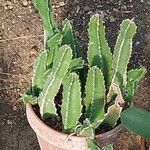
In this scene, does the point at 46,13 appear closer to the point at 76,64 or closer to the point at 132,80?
the point at 76,64

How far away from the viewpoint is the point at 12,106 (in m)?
2.43

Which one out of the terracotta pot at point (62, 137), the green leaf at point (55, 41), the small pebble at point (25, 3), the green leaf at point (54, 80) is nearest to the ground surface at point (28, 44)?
the small pebble at point (25, 3)

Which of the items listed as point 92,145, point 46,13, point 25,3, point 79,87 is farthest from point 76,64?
point 25,3

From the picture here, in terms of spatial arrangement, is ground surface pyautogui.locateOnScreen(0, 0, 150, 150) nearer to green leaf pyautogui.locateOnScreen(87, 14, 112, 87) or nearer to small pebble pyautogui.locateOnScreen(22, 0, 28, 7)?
small pebble pyautogui.locateOnScreen(22, 0, 28, 7)

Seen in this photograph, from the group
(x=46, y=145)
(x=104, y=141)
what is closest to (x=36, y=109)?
(x=46, y=145)

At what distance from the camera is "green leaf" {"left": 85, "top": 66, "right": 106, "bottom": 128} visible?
169 centimetres

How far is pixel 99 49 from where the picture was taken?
1.76 m

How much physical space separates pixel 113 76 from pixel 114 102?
0.10 m

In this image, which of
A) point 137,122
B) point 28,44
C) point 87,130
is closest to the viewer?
point 137,122

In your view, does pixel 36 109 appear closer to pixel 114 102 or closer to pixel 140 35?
pixel 114 102

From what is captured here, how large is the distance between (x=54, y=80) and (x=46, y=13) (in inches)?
9.7

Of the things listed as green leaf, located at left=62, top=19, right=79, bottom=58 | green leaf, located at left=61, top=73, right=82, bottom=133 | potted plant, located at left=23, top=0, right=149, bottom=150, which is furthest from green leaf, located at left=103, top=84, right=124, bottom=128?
green leaf, located at left=62, top=19, right=79, bottom=58

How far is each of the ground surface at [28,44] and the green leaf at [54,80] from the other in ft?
2.03

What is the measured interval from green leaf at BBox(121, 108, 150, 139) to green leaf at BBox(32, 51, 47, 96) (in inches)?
15.2
